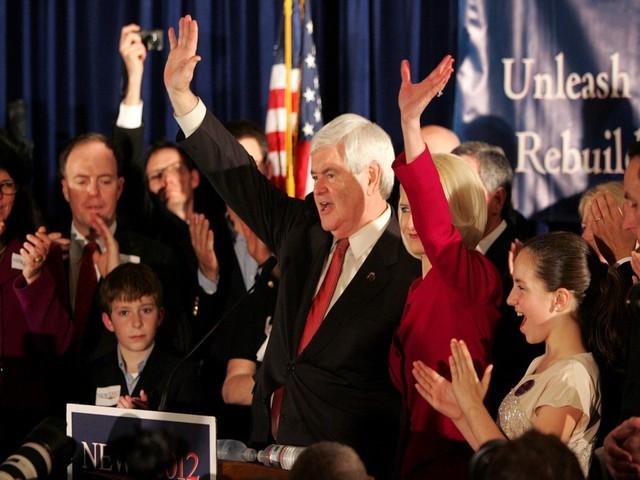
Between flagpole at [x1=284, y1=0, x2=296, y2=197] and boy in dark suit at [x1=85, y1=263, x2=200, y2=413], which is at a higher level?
flagpole at [x1=284, y1=0, x2=296, y2=197]

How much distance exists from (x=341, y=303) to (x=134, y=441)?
0.78 m

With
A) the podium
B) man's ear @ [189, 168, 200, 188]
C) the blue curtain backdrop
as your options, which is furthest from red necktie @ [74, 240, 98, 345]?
the podium

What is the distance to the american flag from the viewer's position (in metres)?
Answer: 5.13

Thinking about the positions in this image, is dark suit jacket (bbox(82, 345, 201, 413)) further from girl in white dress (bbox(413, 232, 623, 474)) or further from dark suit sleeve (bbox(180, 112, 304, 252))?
girl in white dress (bbox(413, 232, 623, 474))

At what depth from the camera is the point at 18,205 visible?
4.37 metres

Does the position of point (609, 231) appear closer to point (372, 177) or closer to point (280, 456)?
point (372, 177)

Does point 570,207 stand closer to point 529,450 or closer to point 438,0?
point 438,0

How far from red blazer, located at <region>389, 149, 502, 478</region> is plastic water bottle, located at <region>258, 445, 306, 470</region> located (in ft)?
1.35

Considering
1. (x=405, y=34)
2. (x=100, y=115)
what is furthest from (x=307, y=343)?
(x=100, y=115)

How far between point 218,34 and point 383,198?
2255mm

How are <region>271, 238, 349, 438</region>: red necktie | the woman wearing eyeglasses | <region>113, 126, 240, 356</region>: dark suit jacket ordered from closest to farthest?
<region>271, 238, 349, 438</region>: red necktie, the woman wearing eyeglasses, <region>113, 126, 240, 356</region>: dark suit jacket

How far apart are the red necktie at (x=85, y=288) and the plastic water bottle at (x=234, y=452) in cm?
151

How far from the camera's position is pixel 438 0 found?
5176 millimetres

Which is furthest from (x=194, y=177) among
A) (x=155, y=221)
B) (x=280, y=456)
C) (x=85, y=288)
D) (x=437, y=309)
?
(x=280, y=456)
